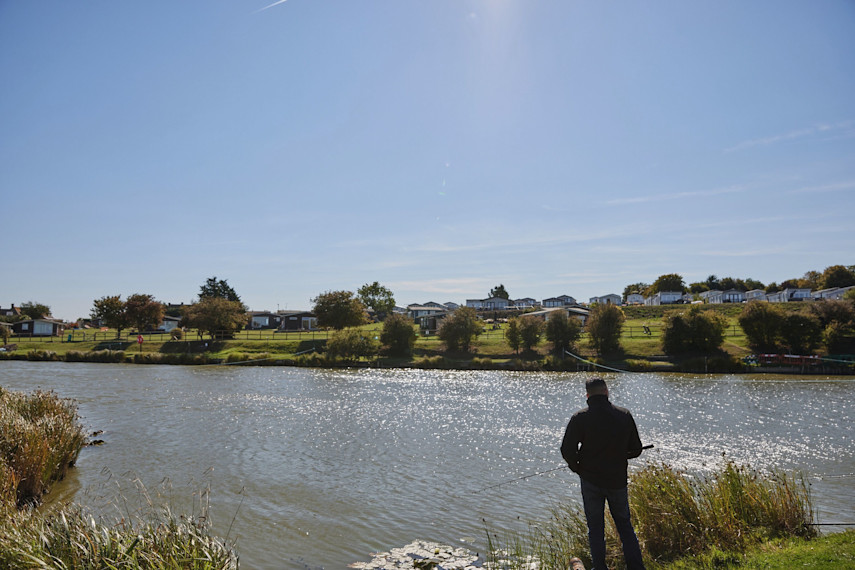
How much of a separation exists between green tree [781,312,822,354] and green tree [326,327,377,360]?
43291 mm

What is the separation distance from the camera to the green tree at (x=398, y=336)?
204ft

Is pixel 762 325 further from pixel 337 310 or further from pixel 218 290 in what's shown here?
pixel 218 290

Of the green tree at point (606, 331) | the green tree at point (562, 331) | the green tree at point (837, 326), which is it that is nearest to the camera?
the green tree at point (837, 326)

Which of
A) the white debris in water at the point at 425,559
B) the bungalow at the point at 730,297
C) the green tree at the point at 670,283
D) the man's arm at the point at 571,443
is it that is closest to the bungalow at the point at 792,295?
the bungalow at the point at 730,297

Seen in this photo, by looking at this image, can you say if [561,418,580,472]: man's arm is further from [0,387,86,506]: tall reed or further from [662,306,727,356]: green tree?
[662,306,727,356]: green tree

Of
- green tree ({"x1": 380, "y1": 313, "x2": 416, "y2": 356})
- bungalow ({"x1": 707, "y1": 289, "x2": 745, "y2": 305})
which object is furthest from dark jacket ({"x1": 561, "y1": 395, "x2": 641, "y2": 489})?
bungalow ({"x1": 707, "y1": 289, "x2": 745, "y2": 305})

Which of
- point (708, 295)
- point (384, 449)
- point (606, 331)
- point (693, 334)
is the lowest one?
point (384, 449)

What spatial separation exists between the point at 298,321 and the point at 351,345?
4233 cm

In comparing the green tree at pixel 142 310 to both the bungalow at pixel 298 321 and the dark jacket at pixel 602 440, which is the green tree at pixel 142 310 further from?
the dark jacket at pixel 602 440

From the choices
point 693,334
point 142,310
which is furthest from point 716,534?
point 142,310

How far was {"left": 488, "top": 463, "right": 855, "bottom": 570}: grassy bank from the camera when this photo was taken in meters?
7.45

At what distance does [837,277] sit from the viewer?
351 ft

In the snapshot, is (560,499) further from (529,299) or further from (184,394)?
(529,299)

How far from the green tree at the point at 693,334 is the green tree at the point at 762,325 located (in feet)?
10.3
